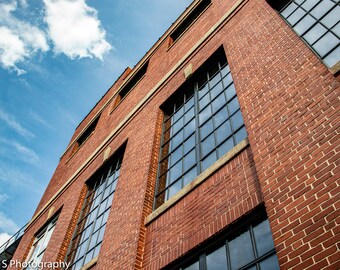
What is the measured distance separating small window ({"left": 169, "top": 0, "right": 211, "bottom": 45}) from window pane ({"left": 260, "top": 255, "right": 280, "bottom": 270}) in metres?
9.04

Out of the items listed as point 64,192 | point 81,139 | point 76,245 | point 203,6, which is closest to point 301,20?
point 203,6

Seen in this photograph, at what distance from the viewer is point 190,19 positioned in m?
11.4

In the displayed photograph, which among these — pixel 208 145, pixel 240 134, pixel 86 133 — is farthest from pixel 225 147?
pixel 86 133

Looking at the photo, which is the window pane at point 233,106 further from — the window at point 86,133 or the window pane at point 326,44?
the window at point 86,133

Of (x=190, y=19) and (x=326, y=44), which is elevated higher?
(x=190, y=19)

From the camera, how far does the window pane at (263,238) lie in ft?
12.1

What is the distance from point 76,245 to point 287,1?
785cm

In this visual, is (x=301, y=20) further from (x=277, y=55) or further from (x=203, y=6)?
(x=203, y=6)

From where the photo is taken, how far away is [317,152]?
141 inches

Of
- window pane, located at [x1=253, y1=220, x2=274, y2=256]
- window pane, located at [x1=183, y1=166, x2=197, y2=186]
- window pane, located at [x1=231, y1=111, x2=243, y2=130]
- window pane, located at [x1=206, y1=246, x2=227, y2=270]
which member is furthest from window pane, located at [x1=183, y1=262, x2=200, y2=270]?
window pane, located at [x1=231, y1=111, x2=243, y2=130]

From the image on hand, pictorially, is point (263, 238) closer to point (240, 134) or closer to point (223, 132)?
point (240, 134)

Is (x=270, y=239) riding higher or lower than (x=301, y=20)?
lower

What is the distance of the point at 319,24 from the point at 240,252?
409 centimetres

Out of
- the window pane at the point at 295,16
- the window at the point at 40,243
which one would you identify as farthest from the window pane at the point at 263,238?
the window at the point at 40,243
